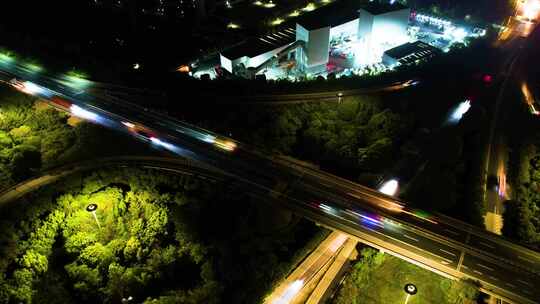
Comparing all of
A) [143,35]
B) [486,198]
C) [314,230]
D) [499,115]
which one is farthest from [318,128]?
[143,35]

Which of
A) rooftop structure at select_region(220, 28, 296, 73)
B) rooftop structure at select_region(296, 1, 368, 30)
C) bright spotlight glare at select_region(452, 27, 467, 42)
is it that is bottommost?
rooftop structure at select_region(220, 28, 296, 73)

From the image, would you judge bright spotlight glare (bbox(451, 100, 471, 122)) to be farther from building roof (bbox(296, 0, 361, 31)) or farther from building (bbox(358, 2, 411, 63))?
building roof (bbox(296, 0, 361, 31))

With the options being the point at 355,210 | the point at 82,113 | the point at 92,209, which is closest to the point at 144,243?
the point at 92,209

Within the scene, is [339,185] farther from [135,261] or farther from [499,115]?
[499,115]

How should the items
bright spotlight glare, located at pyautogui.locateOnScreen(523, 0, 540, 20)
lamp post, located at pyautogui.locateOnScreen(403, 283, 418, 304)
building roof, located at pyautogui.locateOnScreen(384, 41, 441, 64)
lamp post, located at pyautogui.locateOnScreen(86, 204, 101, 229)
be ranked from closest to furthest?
lamp post, located at pyautogui.locateOnScreen(403, 283, 418, 304)
lamp post, located at pyautogui.locateOnScreen(86, 204, 101, 229)
building roof, located at pyautogui.locateOnScreen(384, 41, 441, 64)
bright spotlight glare, located at pyautogui.locateOnScreen(523, 0, 540, 20)

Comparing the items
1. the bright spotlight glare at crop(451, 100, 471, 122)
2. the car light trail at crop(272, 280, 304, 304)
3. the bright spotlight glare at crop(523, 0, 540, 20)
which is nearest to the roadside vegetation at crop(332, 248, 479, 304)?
the car light trail at crop(272, 280, 304, 304)

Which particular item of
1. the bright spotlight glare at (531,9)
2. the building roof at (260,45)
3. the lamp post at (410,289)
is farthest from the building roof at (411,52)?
the lamp post at (410,289)

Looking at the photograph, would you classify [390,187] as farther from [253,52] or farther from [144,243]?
[253,52]
